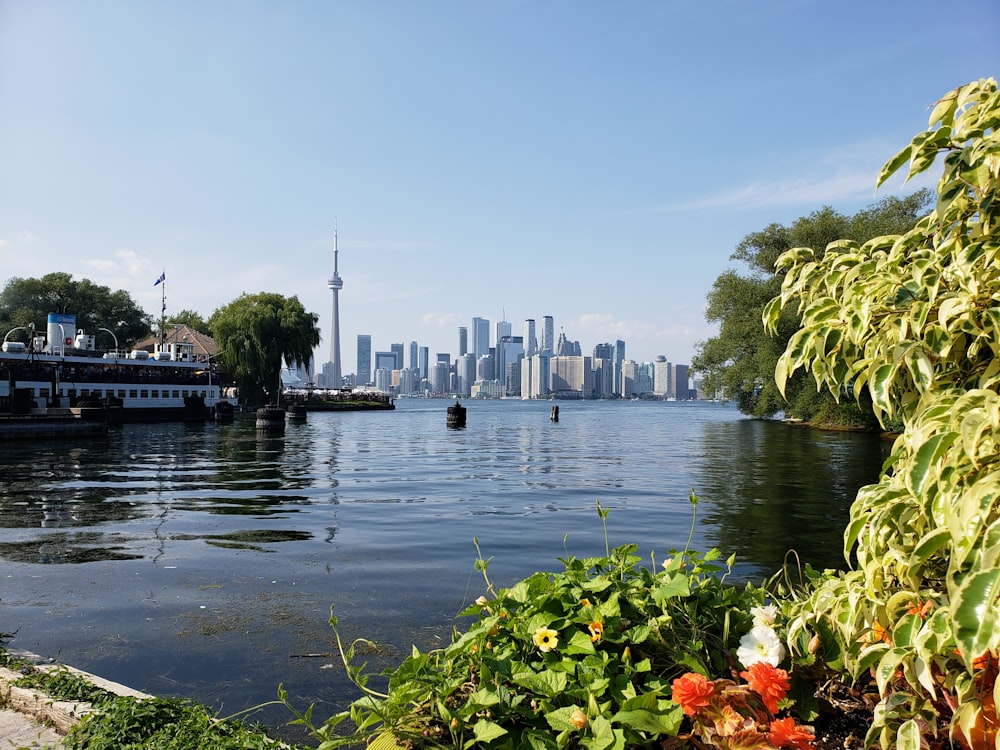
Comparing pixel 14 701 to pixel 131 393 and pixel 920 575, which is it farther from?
pixel 131 393

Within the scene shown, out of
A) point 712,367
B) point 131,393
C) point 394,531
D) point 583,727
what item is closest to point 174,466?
point 394,531

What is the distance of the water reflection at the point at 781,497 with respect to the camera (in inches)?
379

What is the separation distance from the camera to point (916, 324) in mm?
2508

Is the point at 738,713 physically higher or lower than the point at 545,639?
lower

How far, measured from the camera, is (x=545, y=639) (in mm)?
2865

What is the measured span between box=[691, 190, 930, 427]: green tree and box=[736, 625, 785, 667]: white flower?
120ft

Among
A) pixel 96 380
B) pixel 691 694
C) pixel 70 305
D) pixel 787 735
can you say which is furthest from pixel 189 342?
pixel 787 735

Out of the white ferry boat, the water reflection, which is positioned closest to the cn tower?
the white ferry boat

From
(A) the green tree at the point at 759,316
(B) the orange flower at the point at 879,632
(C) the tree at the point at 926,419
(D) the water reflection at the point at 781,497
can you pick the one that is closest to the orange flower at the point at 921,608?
(C) the tree at the point at 926,419

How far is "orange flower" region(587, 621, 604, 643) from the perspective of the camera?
2.89m

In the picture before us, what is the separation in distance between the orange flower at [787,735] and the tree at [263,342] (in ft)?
209

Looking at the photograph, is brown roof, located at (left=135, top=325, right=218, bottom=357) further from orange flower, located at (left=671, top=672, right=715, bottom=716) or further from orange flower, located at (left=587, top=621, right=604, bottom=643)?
orange flower, located at (left=671, top=672, right=715, bottom=716)

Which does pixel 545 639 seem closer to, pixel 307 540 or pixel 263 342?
pixel 307 540

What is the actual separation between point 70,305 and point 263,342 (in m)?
29.6
